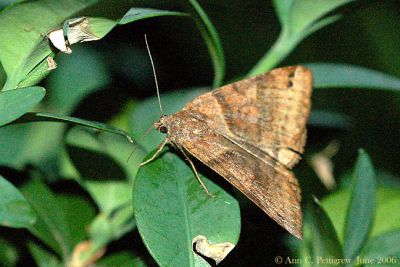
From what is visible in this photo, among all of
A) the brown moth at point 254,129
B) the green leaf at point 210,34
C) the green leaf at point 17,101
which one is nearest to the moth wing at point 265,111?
the brown moth at point 254,129

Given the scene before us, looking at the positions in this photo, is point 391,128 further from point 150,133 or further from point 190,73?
Result: point 150,133

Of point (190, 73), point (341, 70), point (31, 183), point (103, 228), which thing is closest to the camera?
point (31, 183)

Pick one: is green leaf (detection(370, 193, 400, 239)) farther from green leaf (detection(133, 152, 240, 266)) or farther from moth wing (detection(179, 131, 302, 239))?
green leaf (detection(133, 152, 240, 266))

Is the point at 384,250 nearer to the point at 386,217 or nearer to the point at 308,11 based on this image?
the point at 386,217

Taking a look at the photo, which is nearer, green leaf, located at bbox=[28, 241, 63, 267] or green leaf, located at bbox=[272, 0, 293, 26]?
green leaf, located at bbox=[28, 241, 63, 267]

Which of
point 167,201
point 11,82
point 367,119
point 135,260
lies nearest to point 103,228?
point 135,260

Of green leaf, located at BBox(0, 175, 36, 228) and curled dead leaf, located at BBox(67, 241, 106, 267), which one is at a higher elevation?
green leaf, located at BBox(0, 175, 36, 228)

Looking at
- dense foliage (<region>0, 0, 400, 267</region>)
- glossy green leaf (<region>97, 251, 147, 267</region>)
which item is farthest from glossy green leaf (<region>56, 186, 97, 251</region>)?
glossy green leaf (<region>97, 251, 147, 267</region>)

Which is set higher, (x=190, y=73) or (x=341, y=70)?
(x=341, y=70)

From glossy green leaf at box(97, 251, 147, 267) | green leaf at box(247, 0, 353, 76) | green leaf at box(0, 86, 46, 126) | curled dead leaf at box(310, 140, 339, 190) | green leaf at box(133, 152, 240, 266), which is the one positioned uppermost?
green leaf at box(0, 86, 46, 126)
